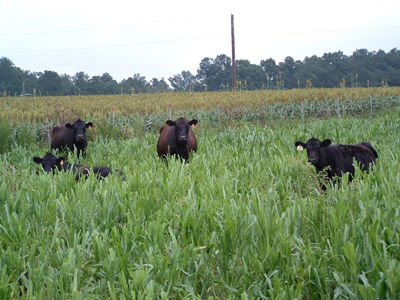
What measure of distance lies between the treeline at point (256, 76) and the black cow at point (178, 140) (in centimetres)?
6050

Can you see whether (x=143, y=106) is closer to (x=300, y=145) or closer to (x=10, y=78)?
(x=300, y=145)

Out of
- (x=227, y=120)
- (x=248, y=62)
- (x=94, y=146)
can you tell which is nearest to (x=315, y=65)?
(x=248, y=62)

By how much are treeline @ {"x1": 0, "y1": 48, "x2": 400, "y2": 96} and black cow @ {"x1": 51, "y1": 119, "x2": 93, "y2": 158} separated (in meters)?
59.3

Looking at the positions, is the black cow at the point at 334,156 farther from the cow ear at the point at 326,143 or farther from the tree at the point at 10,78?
the tree at the point at 10,78

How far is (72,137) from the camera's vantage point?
1166 cm

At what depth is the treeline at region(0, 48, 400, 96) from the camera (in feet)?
256

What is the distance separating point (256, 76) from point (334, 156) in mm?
74317

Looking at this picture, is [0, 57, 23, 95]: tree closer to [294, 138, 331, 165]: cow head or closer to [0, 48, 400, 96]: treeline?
[0, 48, 400, 96]: treeline

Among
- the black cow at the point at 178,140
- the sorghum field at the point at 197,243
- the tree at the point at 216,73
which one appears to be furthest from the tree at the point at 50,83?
the sorghum field at the point at 197,243

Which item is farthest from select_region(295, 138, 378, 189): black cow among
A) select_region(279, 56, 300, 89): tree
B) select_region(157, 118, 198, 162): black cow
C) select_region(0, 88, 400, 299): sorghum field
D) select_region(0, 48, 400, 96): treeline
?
select_region(279, 56, 300, 89): tree

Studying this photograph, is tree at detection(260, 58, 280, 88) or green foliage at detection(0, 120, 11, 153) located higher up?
tree at detection(260, 58, 280, 88)

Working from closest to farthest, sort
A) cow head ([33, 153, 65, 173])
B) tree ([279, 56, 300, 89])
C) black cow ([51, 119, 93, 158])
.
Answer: cow head ([33, 153, 65, 173])
black cow ([51, 119, 93, 158])
tree ([279, 56, 300, 89])

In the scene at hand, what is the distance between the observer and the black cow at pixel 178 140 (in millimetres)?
9789

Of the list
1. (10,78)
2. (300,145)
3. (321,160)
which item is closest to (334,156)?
(321,160)
